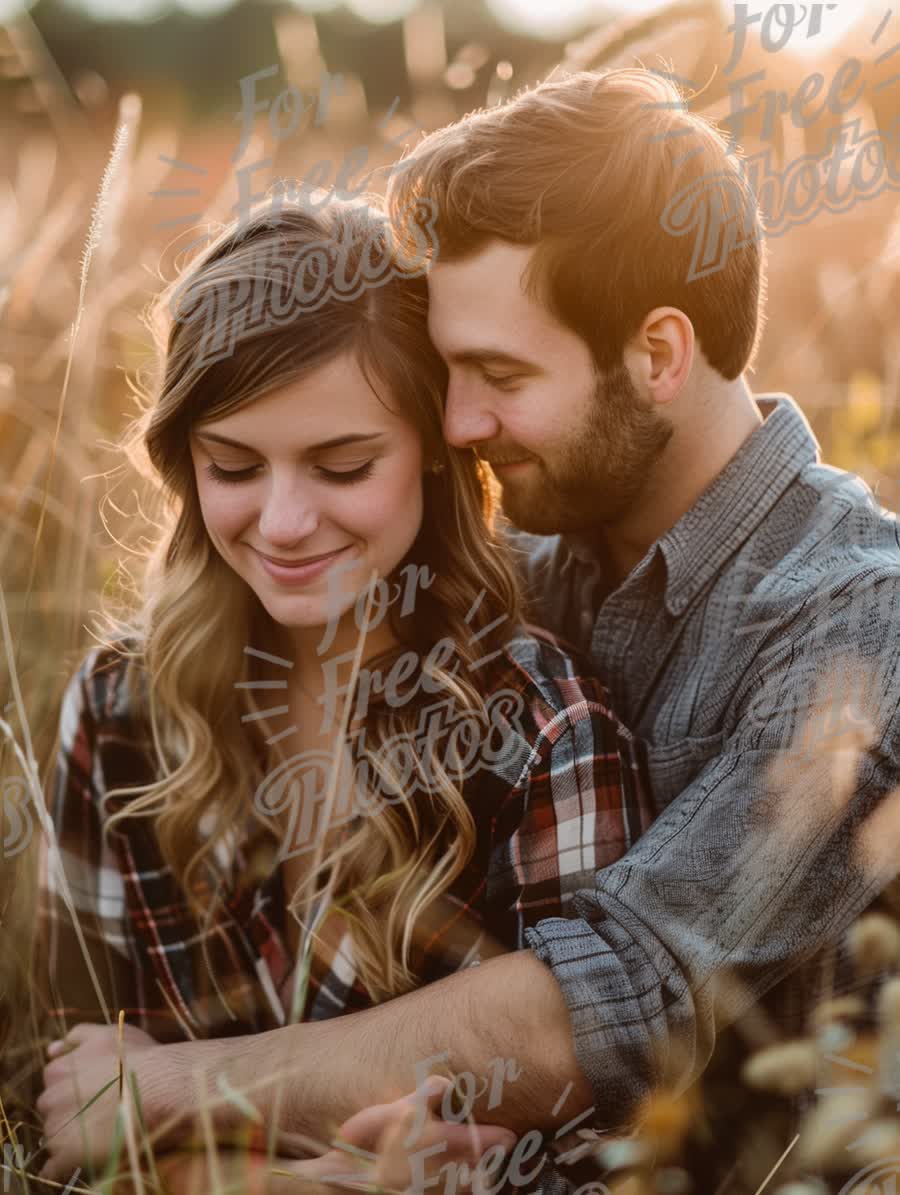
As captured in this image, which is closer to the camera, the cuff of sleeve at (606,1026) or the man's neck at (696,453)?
the cuff of sleeve at (606,1026)

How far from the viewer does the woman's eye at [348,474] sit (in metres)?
1.71

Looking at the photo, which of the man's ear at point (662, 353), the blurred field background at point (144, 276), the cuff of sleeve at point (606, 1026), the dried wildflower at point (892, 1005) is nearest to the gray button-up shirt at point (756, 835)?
the cuff of sleeve at point (606, 1026)

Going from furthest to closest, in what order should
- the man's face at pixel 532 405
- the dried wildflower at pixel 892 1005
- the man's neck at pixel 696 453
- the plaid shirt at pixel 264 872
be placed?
the man's neck at pixel 696 453
the man's face at pixel 532 405
the plaid shirt at pixel 264 872
the dried wildflower at pixel 892 1005

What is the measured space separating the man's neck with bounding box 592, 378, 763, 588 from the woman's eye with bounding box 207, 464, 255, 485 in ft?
2.48

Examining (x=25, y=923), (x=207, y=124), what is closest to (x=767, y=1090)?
(x=25, y=923)

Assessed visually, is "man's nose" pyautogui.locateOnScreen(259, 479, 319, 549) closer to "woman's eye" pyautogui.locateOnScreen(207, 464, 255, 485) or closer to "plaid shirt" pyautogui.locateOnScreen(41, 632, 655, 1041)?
"woman's eye" pyautogui.locateOnScreen(207, 464, 255, 485)

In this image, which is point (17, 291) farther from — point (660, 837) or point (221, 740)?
point (660, 837)

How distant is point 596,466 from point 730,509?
0.82 feet

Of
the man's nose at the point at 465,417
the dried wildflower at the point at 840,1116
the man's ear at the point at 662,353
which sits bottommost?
the dried wildflower at the point at 840,1116

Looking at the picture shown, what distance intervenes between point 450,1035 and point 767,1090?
0.68 metres

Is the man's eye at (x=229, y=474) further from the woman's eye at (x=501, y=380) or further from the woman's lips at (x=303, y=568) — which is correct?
the woman's eye at (x=501, y=380)

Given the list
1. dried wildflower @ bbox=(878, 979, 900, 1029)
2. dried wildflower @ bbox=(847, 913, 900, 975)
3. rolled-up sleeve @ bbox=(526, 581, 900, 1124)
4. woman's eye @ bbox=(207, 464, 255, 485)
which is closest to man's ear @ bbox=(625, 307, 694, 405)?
rolled-up sleeve @ bbox=(526, 581, 900, 1124)

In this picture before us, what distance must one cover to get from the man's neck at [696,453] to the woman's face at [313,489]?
0.52 m

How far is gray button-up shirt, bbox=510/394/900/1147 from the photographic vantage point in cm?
153
